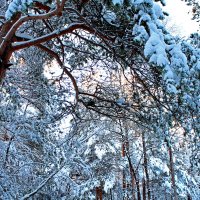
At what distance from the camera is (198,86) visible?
3521 mm

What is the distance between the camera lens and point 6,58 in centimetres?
417

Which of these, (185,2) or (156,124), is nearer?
(156,124)

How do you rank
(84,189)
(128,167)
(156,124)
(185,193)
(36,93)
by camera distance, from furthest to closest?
1. (185,193)
2. (128,167)
3. (84,189)
4. (36,93)
5. (156,124)

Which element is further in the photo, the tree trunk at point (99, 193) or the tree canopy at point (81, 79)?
the tree trunk at point (99, 193)

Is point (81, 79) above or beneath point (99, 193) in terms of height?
above

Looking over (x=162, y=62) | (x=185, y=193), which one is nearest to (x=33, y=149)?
(x=162, y=62)

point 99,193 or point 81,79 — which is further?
point 99,193

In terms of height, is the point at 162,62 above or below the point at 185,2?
below

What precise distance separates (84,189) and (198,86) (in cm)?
999

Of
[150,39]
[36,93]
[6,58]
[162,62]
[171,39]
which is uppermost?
[36,93]

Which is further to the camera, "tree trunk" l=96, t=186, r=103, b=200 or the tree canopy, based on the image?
"tree trunk" l=96, t=186, r=103, b=200

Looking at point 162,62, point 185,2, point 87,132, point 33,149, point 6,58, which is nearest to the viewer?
point 162,62

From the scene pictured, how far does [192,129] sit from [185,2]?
2.20 metres

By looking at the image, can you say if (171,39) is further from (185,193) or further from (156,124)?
(185,193)
